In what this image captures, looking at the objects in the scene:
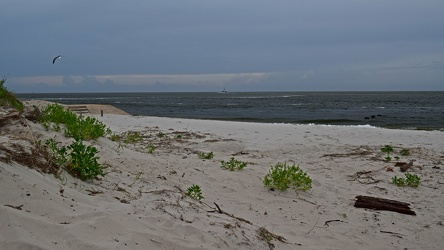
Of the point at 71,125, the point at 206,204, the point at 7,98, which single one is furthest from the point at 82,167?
the point at 7,98

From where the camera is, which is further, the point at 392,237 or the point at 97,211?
the point at 392,237

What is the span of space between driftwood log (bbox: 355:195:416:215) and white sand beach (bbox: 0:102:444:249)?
0.33 feet

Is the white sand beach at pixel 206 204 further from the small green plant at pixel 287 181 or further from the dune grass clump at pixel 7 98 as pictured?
the dune grass clump at pixel 7 98

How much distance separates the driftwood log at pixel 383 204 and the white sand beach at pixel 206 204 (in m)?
0.10

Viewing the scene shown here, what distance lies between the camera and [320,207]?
17.5 feet

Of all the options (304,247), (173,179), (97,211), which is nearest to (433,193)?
(304,247)

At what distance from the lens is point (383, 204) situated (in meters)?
5.48

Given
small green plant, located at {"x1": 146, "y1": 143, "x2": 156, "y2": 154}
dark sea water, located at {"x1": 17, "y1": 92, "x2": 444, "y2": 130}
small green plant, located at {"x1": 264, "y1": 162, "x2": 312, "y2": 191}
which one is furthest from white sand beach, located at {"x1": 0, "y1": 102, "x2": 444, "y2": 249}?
dark sea water, located at {"x1": 17, "y1": 92, "x2": 444, "y2": 130}

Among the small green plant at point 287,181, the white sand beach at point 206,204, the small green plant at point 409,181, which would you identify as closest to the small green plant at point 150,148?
the white sand beach at point 206,204

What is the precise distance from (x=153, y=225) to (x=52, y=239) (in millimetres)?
933

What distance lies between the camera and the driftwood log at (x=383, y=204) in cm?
534

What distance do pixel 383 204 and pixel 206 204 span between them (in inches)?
105

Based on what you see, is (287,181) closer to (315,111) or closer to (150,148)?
(150,148)

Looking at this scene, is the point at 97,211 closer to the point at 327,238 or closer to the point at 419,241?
the point at 327,238
